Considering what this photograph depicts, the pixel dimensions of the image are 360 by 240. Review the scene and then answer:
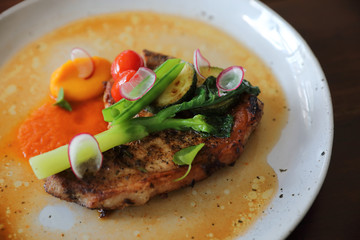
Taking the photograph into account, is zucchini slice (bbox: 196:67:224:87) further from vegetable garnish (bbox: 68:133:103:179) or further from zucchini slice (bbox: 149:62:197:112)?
vegetable garnish (bbox: 68:133:103:179)

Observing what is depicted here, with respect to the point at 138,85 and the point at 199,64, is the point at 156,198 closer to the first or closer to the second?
the point at 138,85

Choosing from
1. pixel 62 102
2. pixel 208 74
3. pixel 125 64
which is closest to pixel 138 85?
pixel 125 64

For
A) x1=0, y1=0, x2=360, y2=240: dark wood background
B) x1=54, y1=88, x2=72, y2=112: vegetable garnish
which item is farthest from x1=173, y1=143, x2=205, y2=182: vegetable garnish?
x1=54, y1=88, x2=72, y2=112: vegetable garnish

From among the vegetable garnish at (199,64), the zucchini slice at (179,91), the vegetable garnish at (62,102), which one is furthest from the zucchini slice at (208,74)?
the vegetable garnish at (62,102)

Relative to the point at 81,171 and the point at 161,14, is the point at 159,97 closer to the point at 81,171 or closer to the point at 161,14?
the point at 81,171

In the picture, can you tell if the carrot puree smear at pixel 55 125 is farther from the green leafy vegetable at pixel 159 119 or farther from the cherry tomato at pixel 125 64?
the green leafy vegetable at pixel 159 119

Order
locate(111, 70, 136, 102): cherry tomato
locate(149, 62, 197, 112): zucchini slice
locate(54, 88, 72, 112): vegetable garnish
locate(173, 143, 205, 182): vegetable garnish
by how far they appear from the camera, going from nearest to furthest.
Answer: locate(173, 143, 205, 182): vegetable garnish, locate(149, 62, 197, 112): zucchini slice, locate(111, 70, 136, 102): cherry tomato, locate(54, 88, 72, 112): vegetable garnish
